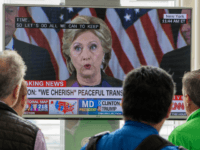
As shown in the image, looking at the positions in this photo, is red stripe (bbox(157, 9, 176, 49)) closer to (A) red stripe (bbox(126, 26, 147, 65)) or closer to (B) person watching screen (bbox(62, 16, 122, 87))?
(A) red stripe (bbox(126, 26, 147, 65))

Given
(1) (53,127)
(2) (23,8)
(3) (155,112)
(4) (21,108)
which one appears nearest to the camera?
(3) (155,112)

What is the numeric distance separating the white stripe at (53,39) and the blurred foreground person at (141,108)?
5.47ft

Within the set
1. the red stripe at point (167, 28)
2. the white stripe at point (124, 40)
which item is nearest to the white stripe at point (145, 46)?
the white stripe at point (124, 40)

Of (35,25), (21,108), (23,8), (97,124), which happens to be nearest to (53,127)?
(97,124)

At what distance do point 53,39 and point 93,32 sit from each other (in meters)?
0.42

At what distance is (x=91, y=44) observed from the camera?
2.60 meters

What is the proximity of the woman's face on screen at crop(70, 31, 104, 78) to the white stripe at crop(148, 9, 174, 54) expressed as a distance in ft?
1.97

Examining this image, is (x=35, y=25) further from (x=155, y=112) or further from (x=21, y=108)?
(x=155, y=112)

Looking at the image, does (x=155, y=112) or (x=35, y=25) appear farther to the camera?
(x=35, y=25)

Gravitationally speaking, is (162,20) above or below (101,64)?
above

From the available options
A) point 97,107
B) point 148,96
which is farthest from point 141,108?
point 97,107

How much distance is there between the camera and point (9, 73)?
1.18 m

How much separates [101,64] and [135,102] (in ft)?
5.43

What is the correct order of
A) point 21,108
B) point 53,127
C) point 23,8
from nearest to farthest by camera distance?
1. point 21,108
2. point 23,8
3. point 53,127
